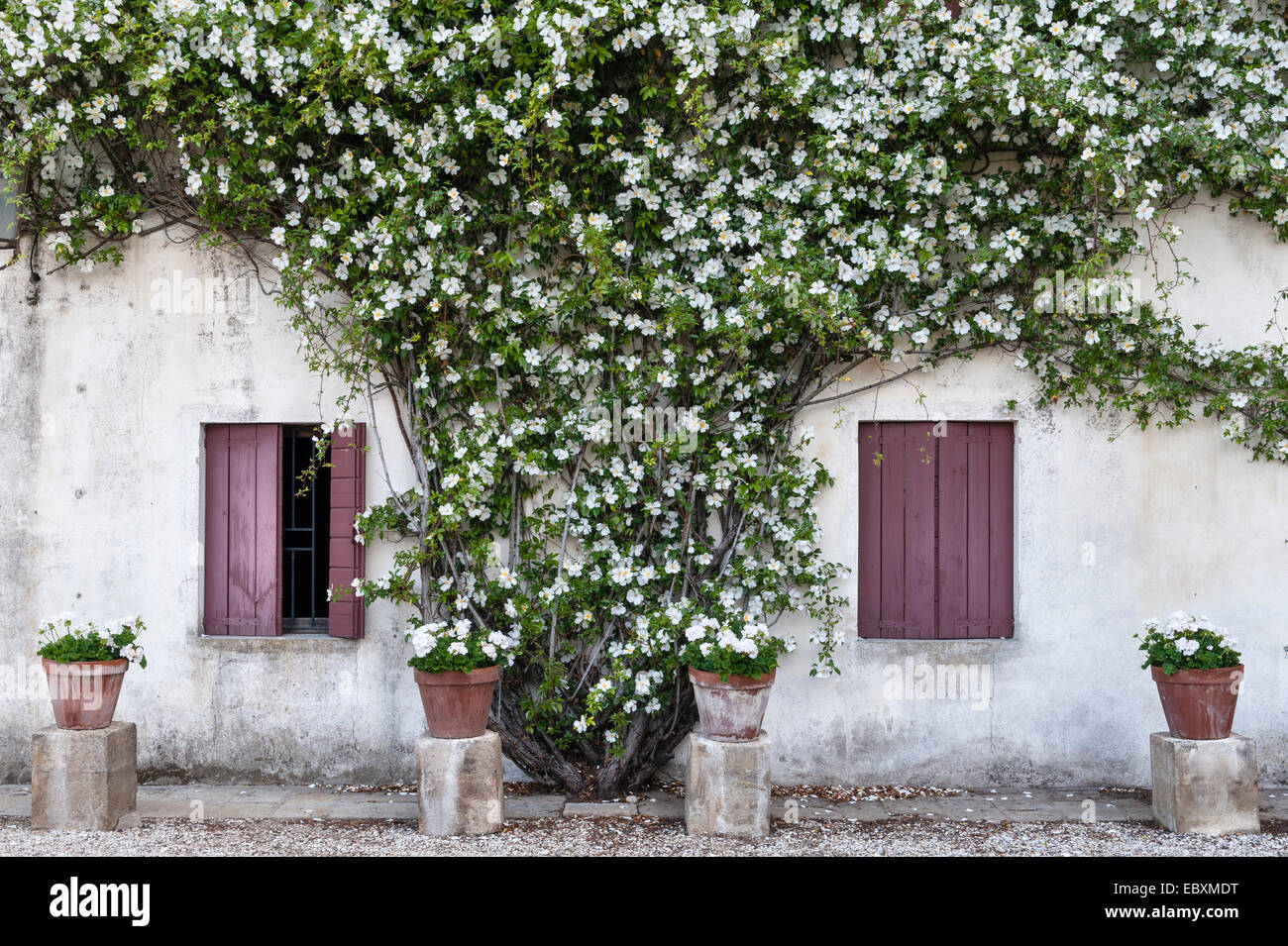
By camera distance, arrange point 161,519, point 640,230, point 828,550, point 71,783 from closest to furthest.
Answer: point 71,783, point 640,230, point 828,550, point 161,519

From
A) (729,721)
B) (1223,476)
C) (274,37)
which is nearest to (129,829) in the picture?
(729,721)

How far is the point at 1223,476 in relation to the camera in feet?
20.7

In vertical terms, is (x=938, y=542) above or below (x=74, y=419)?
below

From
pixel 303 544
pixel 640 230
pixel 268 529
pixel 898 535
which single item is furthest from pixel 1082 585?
pixel 268 529

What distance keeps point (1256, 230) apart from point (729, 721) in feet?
13.9

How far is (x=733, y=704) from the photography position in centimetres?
530

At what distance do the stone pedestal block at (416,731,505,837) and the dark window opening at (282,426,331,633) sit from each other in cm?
156

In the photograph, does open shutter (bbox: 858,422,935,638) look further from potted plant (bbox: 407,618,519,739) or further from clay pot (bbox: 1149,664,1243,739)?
potted plant (bbox: 407,618,519,739)

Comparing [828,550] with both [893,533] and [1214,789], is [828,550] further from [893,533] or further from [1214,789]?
[1214,789]

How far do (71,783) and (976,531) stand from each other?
506cm

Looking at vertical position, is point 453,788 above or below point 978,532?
below

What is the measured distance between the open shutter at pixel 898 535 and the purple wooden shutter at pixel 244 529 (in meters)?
3.46

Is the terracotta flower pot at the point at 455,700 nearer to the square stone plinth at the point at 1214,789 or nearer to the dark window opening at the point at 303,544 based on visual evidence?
the dark window opening at the point at 303,544

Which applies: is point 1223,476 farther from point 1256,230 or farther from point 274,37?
point 274,37
